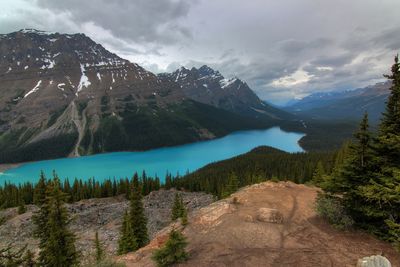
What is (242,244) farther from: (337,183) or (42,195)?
(42,195)

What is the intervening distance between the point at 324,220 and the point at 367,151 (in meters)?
7.89

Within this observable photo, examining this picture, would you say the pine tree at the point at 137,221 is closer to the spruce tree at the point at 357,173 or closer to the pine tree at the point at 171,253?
the pine tree at the point at 171,253

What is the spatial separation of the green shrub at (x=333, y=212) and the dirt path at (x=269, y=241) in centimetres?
66

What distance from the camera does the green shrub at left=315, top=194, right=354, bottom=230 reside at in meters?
26.6

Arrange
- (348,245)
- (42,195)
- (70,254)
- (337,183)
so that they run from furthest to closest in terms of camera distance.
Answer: (42,195) → (70,254) → (337,183) → (348,245)

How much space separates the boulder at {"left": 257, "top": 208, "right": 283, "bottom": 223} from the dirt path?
477 millimetres

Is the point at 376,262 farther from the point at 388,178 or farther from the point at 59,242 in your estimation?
the point at 59,242

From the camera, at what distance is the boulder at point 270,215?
29.5 meters

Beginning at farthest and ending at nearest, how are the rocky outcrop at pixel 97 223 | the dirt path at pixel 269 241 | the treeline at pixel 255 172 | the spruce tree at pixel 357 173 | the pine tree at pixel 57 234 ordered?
the treeline at pixel 255 172, the rocky outcrop at pixel 97 223, the pine tree at pixel 57 234, the spruce tree at pixel 357 173, the dirt path at pixel 269 241

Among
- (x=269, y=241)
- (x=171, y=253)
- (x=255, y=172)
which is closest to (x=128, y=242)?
(x=171, y=253)

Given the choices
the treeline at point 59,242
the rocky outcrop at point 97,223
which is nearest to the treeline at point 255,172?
the rocky outcrop at point 97,223

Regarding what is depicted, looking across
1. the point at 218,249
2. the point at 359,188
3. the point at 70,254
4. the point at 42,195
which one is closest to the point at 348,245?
the point at 359,188

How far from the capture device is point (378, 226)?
1003 inches

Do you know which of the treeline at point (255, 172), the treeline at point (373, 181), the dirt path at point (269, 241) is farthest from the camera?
the treeline at point (255, 172)
